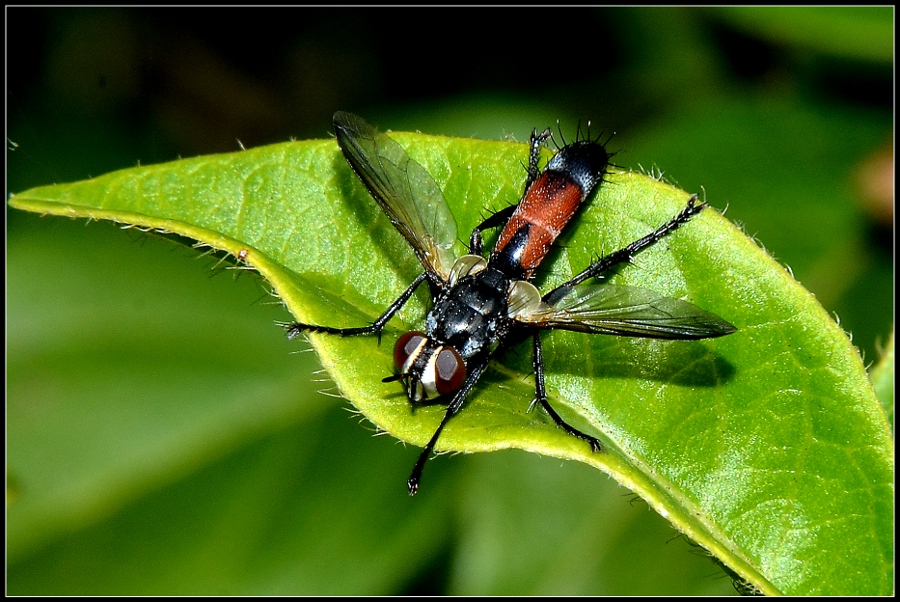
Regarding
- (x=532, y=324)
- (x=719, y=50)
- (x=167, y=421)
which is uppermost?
(x=719, y=50)

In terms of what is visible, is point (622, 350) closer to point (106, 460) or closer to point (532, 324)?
point (532, 324)

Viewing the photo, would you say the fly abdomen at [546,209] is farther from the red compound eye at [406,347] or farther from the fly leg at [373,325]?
the red compound eye at [406,347]

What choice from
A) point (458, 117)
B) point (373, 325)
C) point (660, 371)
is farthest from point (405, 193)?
point (458, 117)

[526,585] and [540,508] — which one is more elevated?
[540,508]

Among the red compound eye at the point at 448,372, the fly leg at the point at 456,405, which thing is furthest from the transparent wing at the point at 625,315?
the red compound eye at the point at 448,372

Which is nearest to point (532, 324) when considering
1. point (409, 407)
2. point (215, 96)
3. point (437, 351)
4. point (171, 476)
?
point (437, 351)

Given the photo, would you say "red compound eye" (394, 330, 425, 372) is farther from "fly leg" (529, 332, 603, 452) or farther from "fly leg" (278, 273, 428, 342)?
"fly leg" (529, 332, 603, 452)
